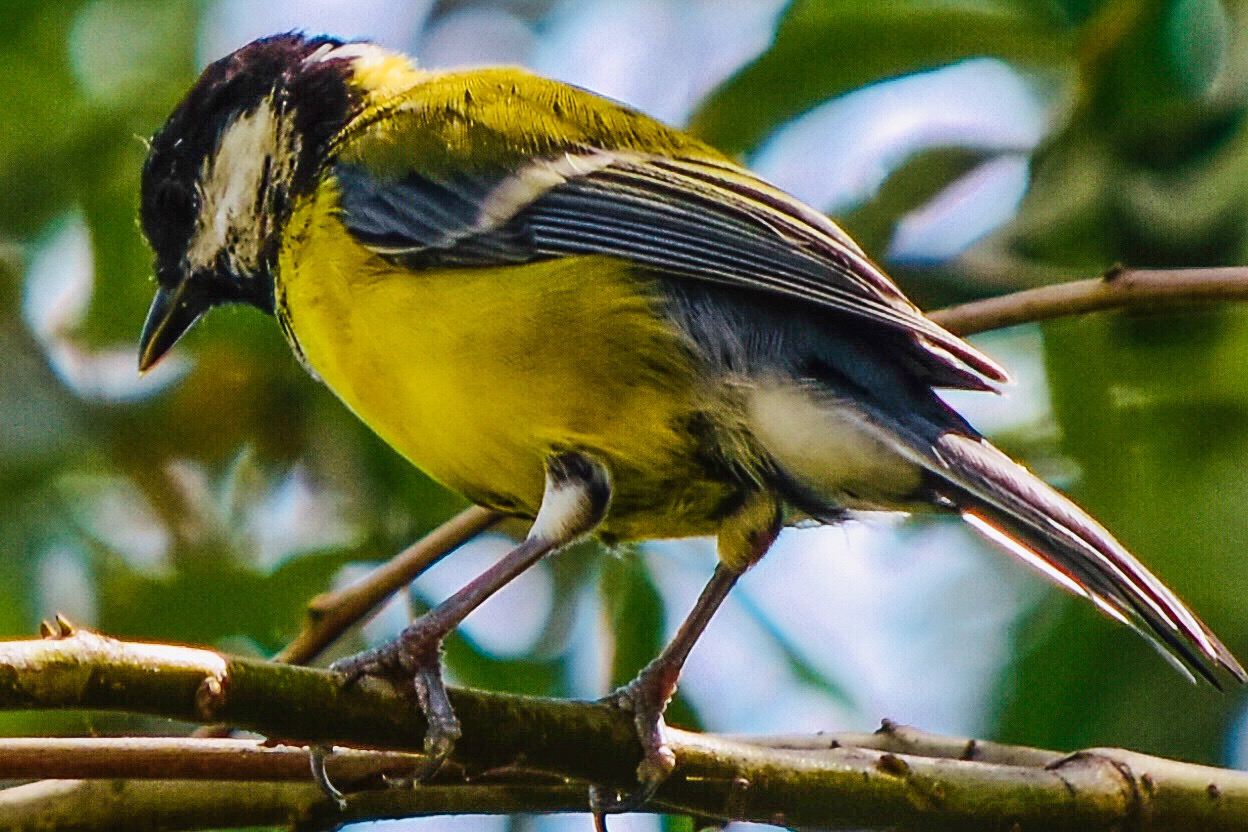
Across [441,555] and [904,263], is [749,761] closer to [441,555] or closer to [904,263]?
[441,555]

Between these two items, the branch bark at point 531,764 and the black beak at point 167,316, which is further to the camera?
the black beak at point 167,316

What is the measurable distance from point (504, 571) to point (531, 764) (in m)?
0.63

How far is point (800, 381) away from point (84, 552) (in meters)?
1.81

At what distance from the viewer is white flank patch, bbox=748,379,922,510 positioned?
237cm

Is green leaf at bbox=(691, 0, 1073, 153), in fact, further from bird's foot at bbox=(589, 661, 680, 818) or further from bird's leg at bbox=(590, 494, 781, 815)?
bird's foot at bbox=(589, 661, 680, 818)

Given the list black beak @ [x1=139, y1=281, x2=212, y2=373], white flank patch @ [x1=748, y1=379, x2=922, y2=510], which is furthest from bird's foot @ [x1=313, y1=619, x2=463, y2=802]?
black beak @ [x1=139, y1=281, x2=212, y2=373]

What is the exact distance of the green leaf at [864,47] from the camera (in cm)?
310

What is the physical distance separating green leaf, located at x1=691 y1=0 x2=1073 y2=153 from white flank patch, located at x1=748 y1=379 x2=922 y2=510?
927mm

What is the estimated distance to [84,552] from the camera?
3504 mm

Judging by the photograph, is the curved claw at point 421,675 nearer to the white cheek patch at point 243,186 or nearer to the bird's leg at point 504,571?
the bird's leg at point 504,571

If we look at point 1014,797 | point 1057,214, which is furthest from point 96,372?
point 1014,797

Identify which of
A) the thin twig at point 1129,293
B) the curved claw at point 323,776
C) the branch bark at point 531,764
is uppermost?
the thin twig at point 1129,293

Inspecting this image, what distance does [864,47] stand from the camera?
311cm

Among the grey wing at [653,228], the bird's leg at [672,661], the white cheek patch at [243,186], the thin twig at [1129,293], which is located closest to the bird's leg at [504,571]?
the bird's leg at [672,661]
